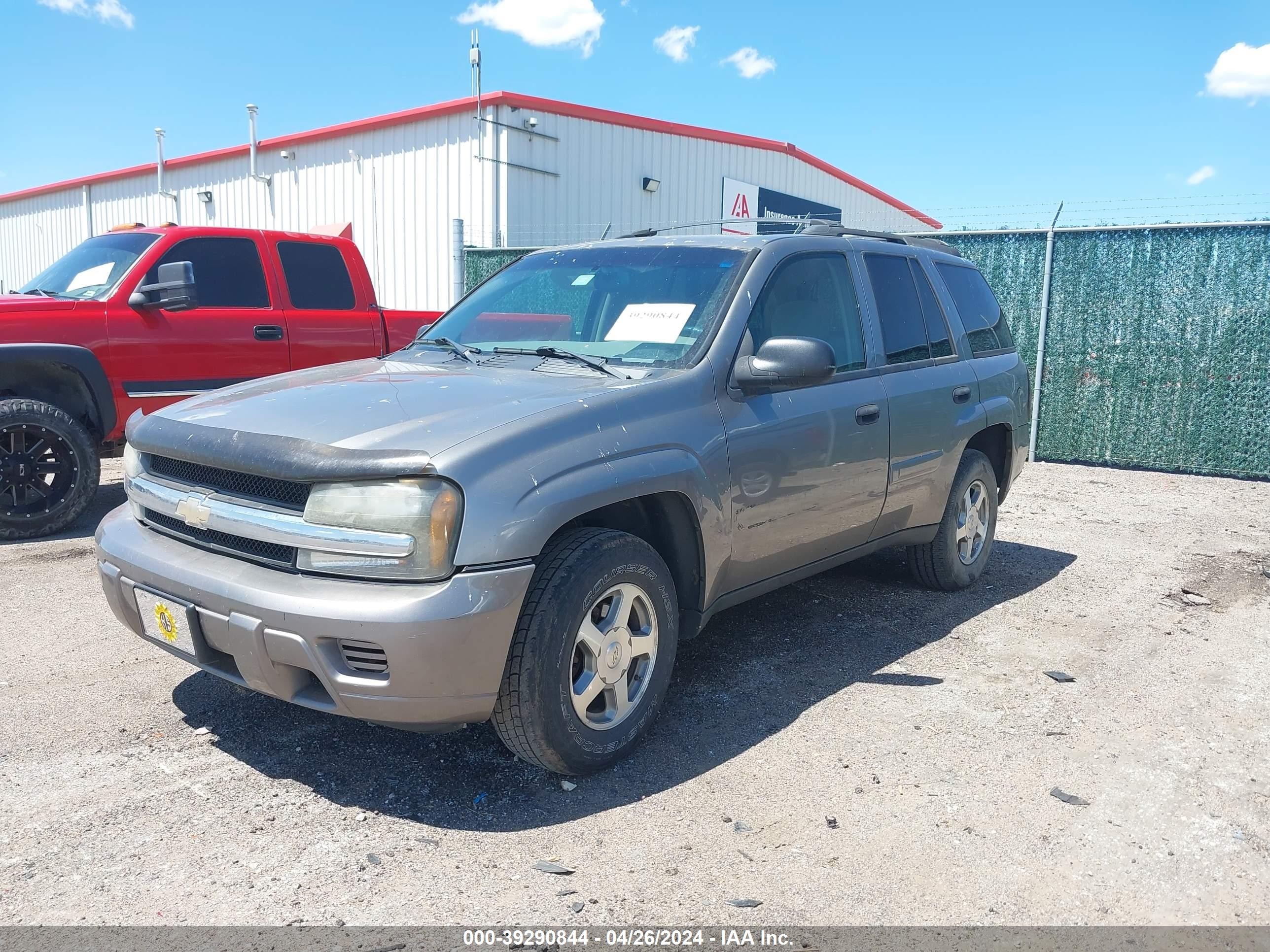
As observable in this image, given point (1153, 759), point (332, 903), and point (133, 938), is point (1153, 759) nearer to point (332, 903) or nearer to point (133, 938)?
point (332, 903)

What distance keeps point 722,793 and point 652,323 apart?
70.9 inches

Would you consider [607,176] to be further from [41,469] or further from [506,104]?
[41,469]

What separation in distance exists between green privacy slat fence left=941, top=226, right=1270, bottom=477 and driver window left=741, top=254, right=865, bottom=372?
21.1 feet

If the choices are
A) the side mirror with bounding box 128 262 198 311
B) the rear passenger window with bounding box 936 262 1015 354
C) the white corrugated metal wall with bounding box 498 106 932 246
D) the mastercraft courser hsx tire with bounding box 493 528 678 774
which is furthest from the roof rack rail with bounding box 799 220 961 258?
the white corrugated metal wall with bounding box 498 106 932 246

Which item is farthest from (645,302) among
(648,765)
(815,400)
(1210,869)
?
(1210,869)

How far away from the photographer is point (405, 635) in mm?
2703

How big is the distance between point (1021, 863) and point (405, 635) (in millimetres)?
1889

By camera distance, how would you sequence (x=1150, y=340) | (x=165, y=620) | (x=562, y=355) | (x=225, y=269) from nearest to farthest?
1. (x=165, y=620)
2. (x=562, y=355)
3. (x=225, y=269)
4. (x=1150, y=340)

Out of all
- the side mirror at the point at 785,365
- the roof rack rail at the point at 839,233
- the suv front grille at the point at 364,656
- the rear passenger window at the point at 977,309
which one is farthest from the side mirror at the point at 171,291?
the rear passenger window at the point at 977,309

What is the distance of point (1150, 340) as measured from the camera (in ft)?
31.3

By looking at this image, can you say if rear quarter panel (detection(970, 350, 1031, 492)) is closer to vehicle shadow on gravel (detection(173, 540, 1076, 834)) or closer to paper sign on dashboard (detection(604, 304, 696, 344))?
vehicle shadow on gravel (detection(173, 540, 1076, 834))

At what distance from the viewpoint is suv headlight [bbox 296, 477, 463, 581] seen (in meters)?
2.75

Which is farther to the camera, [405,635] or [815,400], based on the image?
[815,400]

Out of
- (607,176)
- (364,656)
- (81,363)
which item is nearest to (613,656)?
(364,656)
